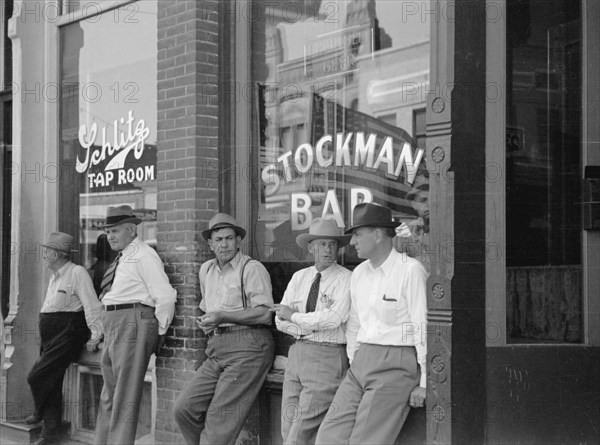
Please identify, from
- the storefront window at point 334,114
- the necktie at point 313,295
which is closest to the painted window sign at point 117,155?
the storefront window at point 334,114

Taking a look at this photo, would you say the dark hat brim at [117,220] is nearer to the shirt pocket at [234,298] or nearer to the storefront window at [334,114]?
the storefront window at [334,114]

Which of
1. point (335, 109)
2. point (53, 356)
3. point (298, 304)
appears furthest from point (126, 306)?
point (335, 109)

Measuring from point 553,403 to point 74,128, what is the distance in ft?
20.2

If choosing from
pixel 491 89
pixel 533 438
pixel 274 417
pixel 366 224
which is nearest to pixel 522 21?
pixel 491 89

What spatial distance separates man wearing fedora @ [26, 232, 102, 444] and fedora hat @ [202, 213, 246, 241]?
1.95 metres

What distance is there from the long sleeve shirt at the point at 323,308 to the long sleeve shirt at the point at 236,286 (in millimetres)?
414

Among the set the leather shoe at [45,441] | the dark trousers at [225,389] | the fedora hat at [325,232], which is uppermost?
the fedora hat at [325,232]

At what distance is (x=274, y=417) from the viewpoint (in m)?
8.05

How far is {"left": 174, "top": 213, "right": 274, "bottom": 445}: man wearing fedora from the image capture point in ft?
24.9

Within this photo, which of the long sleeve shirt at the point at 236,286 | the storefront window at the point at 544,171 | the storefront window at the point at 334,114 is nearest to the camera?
the storefront window at the point at 544,171

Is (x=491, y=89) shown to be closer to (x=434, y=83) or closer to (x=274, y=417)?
(x=434, y=83)

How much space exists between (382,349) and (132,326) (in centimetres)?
277

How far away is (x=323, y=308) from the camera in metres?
7.04

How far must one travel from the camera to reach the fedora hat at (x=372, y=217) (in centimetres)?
668
